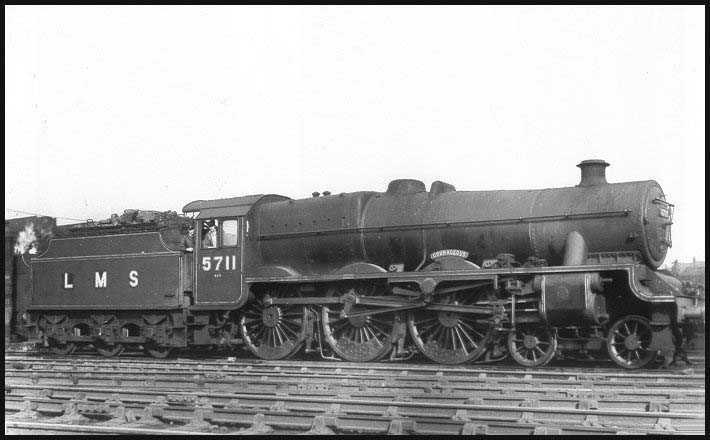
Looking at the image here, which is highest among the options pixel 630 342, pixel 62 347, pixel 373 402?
pixel 630 342

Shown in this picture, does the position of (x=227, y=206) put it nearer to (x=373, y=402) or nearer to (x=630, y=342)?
(x=373, y=402)

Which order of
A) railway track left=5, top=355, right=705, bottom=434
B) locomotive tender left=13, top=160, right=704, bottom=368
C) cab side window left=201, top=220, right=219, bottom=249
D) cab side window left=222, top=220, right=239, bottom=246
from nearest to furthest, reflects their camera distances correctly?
railway track left=5, top=355, right=705, bottom=434 < locomotive tender left=13, top=160, right=704, bottom=368 < cab side window left=222, top=220, right=239, bottom=246 < cab side window left=201, top=220, right=219, bottom=249

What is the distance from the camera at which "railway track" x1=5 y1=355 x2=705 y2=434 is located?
7266 mm

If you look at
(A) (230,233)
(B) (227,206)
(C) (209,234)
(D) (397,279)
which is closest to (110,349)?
(C) (209,234)

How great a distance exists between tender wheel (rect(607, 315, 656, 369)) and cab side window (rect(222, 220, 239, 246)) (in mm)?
6719

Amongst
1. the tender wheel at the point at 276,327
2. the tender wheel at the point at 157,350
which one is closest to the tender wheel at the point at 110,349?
the tender wheel at the point at 157,350

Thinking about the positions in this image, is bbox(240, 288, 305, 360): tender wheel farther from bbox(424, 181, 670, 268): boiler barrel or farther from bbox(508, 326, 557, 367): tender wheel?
bbox(508, 326, 557, 367): tender wheel

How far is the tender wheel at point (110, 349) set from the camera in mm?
15688

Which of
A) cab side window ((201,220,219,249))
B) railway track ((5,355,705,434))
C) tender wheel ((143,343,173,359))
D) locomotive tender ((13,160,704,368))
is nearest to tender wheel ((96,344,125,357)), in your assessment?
locomotive tender ((13,160,704,368))

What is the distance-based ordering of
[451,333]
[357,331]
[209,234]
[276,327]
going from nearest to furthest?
[451,333], [357,331], [276,327], [209,234]

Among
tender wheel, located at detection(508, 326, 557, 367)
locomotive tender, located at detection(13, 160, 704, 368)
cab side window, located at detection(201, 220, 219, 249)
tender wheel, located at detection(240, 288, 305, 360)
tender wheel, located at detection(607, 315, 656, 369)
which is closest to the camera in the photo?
tender wheel, located at detection(607, 315, 656, 369)

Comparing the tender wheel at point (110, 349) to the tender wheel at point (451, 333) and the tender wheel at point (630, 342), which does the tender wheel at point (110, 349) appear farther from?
the tender wheel at point (630, 342)

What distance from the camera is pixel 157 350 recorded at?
610 inches

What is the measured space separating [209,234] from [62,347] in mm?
4635
